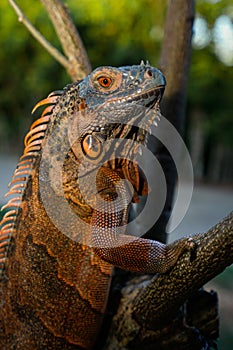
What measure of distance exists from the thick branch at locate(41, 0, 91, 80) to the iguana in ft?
3.89

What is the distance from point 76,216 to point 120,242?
35 centimetres

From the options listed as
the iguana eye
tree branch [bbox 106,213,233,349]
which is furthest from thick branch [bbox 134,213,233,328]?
the iguana eye

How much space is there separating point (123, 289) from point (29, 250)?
2.47 feet

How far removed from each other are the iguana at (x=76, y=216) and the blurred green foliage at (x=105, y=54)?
548 inches

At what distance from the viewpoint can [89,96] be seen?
8.33ft

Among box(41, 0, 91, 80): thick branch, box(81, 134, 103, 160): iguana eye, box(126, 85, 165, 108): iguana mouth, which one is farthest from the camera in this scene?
box(41, 0, 91, 80): thick branch

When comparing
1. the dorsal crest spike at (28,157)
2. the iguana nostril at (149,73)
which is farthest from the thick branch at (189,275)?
the dorsal crest spike at (28,157)

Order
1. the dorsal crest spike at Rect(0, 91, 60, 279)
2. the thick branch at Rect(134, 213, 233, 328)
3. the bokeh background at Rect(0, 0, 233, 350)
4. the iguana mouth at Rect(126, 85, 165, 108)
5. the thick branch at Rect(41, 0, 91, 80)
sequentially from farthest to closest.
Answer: the bokeh background at Rect(0, 0, 233, 350), the thick branch at Rect(41, 0, 91, 80), the dorsal crest spike at Rect(0, 91, 60, 279), the iguana mouth at Rect(126, 85, 165, 108), the thick branch at Rect(134, 213, 233, 328)

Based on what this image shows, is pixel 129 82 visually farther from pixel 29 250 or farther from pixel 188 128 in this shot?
pixel 188 128

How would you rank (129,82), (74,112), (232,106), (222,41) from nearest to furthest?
(129,82)
(74,112)
(232,106)
(222,41)

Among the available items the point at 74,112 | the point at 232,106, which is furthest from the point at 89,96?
the point at 232,106

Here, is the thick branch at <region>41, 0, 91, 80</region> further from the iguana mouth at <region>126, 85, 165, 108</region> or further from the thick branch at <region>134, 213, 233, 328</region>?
the thick branch at <region>134, 213, 233, 328</region>

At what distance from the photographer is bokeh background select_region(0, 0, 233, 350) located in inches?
647

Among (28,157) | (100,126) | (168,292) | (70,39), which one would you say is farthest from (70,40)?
(168,292)
